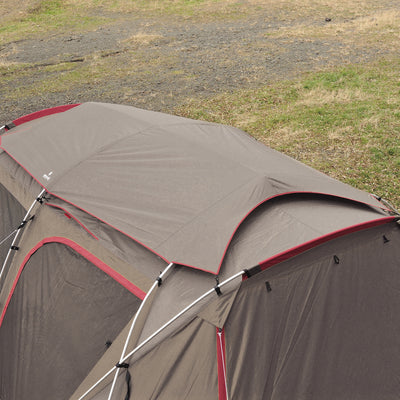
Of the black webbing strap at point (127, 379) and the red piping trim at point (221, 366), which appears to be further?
the black webbing strap at point (127, 379)

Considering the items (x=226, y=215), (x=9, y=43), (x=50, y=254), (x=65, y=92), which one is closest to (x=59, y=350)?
(x=50, y=254)

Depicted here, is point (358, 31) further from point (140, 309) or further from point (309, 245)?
point (140, 309)

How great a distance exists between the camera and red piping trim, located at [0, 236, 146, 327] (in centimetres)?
354

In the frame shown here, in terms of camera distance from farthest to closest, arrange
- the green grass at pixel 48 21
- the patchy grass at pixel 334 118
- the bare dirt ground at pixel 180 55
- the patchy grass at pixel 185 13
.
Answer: the green grass at pixel 48 21 < the patchy grass at pixel 185 13 < the bare dirt ground at pixel 180 55 < the patchy grass at pixel 334 118

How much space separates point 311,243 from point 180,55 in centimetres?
1468

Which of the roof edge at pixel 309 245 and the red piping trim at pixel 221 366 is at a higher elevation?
the roof edge at pixel 309 245

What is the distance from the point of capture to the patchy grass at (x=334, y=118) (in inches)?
325

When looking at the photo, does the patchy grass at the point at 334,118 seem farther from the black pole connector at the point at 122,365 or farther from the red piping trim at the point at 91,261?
the black pole connector at the point at 122,365

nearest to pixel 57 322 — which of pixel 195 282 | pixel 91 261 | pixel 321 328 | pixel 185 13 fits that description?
pixel 91 261

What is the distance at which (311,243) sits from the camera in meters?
3.49

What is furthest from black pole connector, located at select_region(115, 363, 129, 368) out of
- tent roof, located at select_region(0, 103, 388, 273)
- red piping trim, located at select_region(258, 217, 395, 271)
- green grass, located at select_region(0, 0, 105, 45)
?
green grass, located at select_region(0, 0, 105, 45)

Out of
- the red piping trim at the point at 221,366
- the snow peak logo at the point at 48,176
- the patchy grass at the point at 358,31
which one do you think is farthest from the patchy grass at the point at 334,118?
the snow peak logo at the point at 48,176

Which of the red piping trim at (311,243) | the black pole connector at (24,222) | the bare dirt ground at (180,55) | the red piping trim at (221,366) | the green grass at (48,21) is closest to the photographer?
the red piping trim at (221,366)

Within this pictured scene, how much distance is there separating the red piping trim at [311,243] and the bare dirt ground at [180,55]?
28.5 feet
